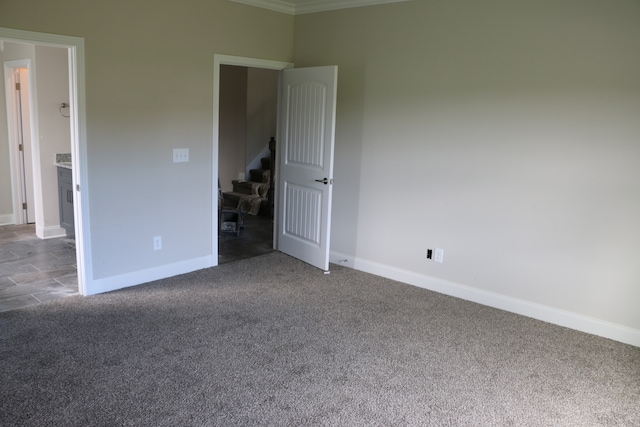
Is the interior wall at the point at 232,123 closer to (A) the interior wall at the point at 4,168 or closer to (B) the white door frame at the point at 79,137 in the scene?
(A) the interior wall at the point at 4,168

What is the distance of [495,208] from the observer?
3.98 m

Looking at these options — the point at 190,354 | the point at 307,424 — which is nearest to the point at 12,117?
the point at 190,354

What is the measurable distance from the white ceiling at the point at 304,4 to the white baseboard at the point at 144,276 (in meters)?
2.54

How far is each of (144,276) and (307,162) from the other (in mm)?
1906

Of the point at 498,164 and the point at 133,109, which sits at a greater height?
the point at 133,109

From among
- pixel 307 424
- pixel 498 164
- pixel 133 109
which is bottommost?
pixel 307 424

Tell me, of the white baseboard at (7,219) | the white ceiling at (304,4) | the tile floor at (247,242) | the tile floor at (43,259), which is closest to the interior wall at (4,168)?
the white baseboard at (7,219)

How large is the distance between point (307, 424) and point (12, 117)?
225 inches

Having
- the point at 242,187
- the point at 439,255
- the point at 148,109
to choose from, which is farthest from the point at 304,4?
the point at 242,187

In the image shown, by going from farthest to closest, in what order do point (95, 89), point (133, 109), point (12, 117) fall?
point (12, 117) < point (133, 109) < point (95, 89)

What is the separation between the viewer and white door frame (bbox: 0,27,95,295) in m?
3.54

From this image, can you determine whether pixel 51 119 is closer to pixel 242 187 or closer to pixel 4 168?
pixel 4 168

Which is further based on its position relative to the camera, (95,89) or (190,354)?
(95,89)

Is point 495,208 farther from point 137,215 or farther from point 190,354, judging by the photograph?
point 137,215
